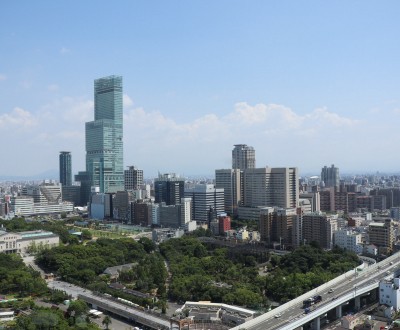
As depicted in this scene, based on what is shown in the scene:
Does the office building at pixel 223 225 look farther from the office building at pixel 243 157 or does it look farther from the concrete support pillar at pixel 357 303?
the concrete support pillar at pixel 357 303

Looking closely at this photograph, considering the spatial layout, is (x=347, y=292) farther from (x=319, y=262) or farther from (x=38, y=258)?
(x=38, y=258)

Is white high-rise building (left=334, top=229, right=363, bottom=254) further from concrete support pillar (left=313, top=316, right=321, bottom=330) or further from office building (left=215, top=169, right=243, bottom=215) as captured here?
office building (left=215, top=169, right=243, bottom=215)

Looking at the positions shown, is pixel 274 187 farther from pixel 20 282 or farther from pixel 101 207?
pixel 20 282

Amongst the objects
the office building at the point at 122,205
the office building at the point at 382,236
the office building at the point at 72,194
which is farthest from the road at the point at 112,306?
the office building at the point at 72,194

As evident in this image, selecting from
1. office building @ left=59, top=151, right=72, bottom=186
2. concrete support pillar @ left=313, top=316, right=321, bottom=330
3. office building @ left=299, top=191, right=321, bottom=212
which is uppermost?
office building @ left=59, top=151, right=72, bottom=186

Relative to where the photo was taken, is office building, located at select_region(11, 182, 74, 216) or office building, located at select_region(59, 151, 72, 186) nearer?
office building, located at select_region(11, 182, 74, 216)

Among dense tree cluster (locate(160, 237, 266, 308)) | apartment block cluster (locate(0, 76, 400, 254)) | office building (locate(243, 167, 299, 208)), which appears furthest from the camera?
office building (locate(243, 167, 299, 208))

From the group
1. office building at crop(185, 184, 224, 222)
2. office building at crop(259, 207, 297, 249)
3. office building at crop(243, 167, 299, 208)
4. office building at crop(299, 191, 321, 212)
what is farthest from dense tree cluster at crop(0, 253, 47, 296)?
office building at crop(299, 191, 321, 212)

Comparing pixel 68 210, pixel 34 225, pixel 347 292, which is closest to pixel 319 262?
pixel 347 292
